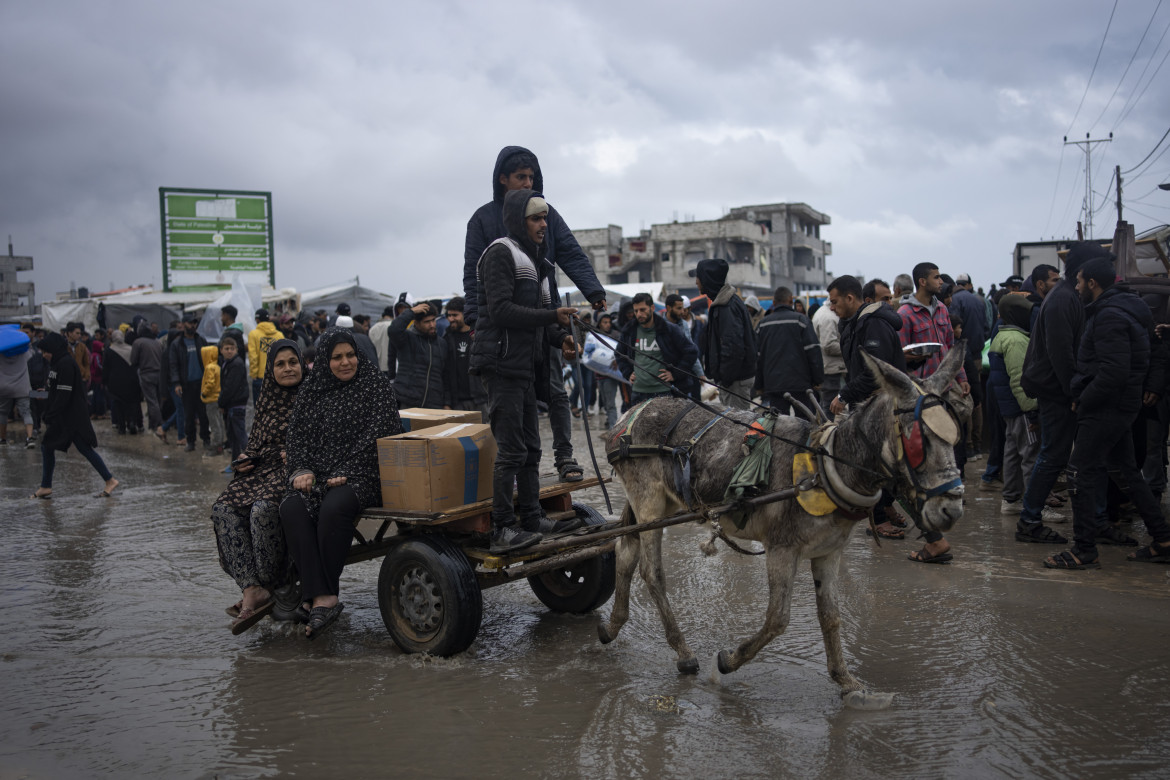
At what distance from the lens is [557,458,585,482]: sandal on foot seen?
18.9ft

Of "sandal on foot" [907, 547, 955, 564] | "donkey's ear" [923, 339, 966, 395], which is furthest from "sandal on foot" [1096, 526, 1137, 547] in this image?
"donkey's ear" [923, 339, 966, 395]

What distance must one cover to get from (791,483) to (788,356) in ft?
14.1

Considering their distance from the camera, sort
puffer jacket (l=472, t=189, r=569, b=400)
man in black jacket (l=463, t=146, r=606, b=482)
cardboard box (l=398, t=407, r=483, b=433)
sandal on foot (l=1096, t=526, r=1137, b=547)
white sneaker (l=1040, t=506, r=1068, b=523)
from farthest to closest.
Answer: white sneaker (l=1040, t=506, r=1068, b=523) → sandal on foot (l=1096, t=526, r=1137, b=547) → cardboard box (l=398, t=407, r=483, b=433) → man in black jacket (l=463, t=146, r=606, b=482) → puffer jacket (l=472, t=189, r=569, b=400)

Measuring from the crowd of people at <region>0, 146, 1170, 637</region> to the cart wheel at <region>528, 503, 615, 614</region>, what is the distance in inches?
17.4

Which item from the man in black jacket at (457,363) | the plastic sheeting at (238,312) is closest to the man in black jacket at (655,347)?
the man in black jacket at (457,363)

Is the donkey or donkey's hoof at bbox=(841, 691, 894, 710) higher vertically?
the donkey

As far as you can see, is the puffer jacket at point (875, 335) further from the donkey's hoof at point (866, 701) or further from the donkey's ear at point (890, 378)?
the donkey's hoof at point (866, 701)

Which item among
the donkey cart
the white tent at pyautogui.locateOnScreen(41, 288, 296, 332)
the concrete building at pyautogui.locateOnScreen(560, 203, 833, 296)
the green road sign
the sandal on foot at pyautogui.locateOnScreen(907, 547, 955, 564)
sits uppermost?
the concrete building at pyautogui.locateOnScreen(560, 203, 833, 296)

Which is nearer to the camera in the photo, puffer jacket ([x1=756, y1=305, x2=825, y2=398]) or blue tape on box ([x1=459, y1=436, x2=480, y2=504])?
blue tape on box ([x1=459, y1=436, x2=480, y2=504])

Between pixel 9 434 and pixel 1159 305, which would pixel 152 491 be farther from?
pixel 1159 305

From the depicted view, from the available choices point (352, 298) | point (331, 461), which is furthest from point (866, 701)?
point (352, 298)

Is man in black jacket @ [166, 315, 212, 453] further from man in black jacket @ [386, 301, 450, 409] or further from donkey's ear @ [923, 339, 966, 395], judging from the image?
donkey's ear @ [923, 339, 966, 395]

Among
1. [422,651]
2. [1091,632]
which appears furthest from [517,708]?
[1091,632]

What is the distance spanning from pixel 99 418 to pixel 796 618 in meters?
21.5
